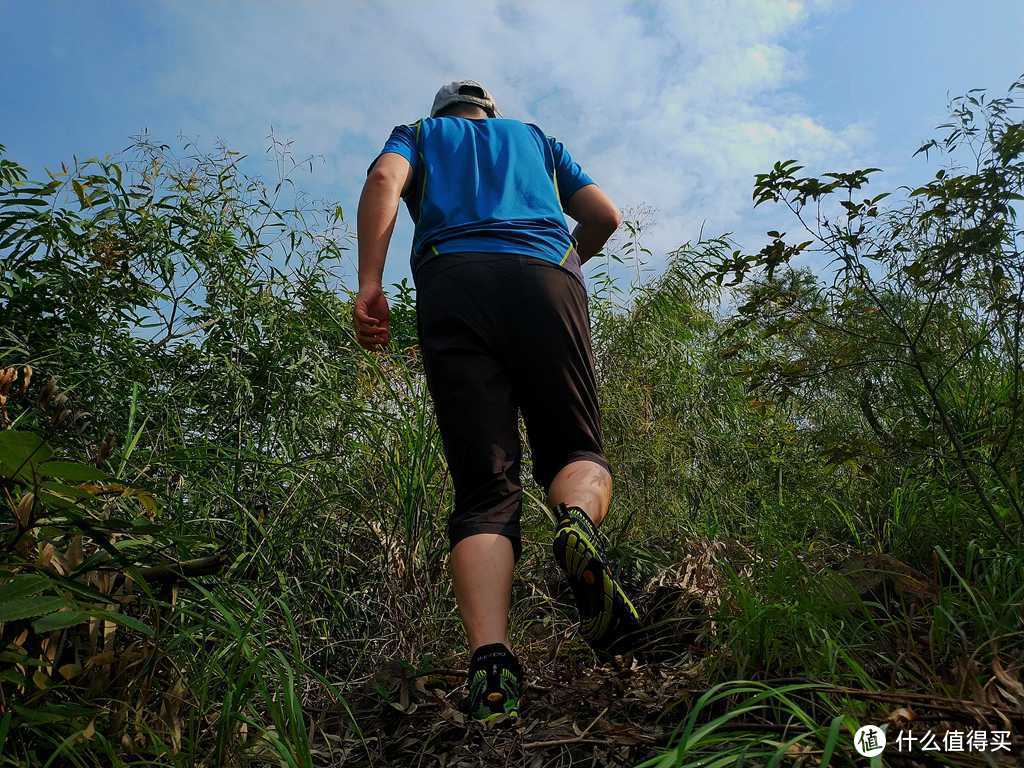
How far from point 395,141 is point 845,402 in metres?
2.09

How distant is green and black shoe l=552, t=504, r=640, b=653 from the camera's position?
5.50ft

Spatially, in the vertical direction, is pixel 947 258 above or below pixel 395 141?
below

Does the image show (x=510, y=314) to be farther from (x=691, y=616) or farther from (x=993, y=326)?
(x=993, y=326)

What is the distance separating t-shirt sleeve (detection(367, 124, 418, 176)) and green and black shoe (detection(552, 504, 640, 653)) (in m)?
1.01

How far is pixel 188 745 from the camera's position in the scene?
4.36 ft

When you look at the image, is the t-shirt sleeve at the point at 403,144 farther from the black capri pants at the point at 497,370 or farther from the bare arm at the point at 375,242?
the black capri pants at the point at 497,370

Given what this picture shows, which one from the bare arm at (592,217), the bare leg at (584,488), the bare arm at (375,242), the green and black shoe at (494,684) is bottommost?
the green and black shoe at (494,684)

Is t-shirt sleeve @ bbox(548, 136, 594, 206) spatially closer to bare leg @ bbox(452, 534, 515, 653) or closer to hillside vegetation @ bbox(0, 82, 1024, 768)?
hillside vegetation @ bbox(0, 82, 1024, 768)

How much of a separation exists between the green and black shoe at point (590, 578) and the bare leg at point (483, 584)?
0.48ft

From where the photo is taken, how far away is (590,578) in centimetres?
168

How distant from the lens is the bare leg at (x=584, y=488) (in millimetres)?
1859

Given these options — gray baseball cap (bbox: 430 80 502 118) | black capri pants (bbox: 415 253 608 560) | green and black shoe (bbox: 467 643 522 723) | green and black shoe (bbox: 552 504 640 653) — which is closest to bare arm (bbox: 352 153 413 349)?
black capri pants (bbox: 415 253 608 560)

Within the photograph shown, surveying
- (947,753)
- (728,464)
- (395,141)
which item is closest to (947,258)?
(947,753)

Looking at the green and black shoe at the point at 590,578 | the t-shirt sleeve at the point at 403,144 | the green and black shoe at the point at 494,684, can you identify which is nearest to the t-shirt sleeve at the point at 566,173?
the t-shirt sleeve at the point at 403,144
